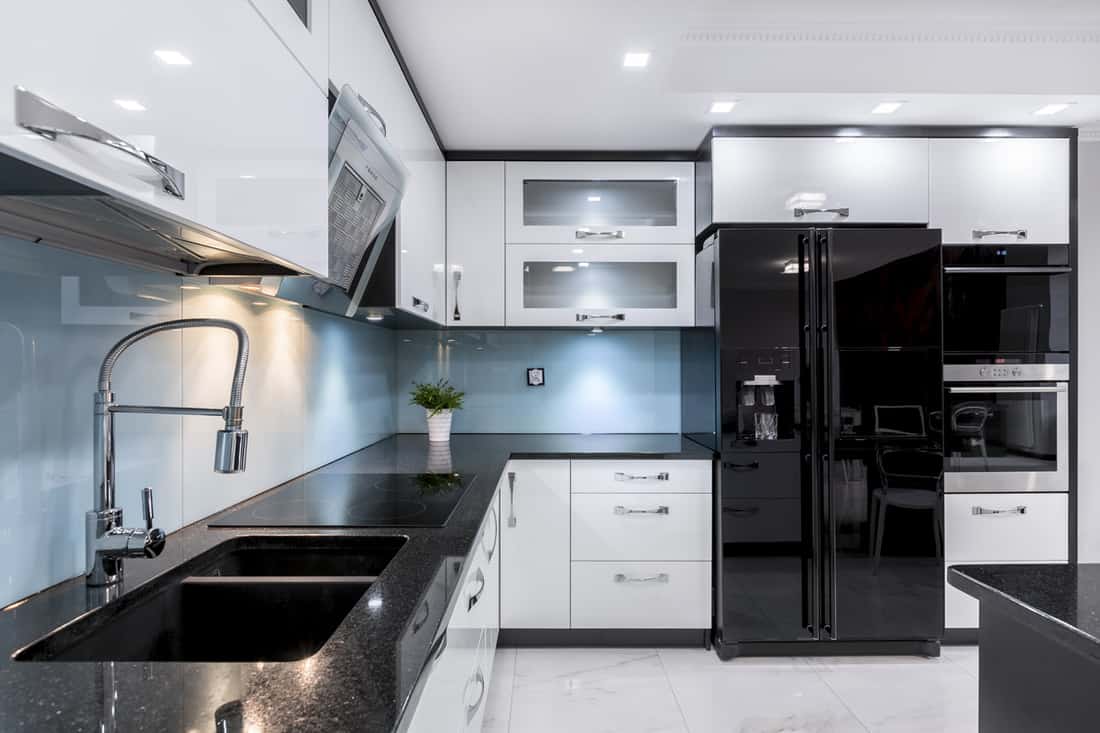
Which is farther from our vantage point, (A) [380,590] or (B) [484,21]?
(B) [484,21]

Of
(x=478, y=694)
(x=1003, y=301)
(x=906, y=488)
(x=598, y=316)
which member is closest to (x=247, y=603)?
(x=478, y=694)

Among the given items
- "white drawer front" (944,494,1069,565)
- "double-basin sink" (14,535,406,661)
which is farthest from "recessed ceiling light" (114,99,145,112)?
"white drawer front" (944,494,1069,565)

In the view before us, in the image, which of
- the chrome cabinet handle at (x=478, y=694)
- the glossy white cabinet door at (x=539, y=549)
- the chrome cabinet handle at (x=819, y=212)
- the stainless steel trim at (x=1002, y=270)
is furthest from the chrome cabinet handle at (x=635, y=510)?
the stainless steel trim at (x=1002, y=270)

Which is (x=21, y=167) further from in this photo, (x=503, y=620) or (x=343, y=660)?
(x=503, y=620)

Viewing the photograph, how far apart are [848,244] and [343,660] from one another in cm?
248

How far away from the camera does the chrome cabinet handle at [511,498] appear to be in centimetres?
264

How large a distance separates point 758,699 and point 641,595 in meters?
0.59

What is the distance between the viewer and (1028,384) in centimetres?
267

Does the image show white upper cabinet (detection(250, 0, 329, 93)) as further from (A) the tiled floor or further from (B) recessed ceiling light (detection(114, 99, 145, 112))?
(A) the tiled floor

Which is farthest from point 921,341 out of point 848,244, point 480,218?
point 480,218

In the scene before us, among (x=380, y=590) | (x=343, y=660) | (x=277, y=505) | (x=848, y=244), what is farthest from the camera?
(x=848, y=244)

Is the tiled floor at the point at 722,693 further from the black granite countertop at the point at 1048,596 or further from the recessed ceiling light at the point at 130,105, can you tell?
the recessed ceiling light at the point at 130,105

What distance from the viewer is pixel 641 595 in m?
2.68

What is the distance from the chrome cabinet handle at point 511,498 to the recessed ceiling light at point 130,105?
2.12 metres
